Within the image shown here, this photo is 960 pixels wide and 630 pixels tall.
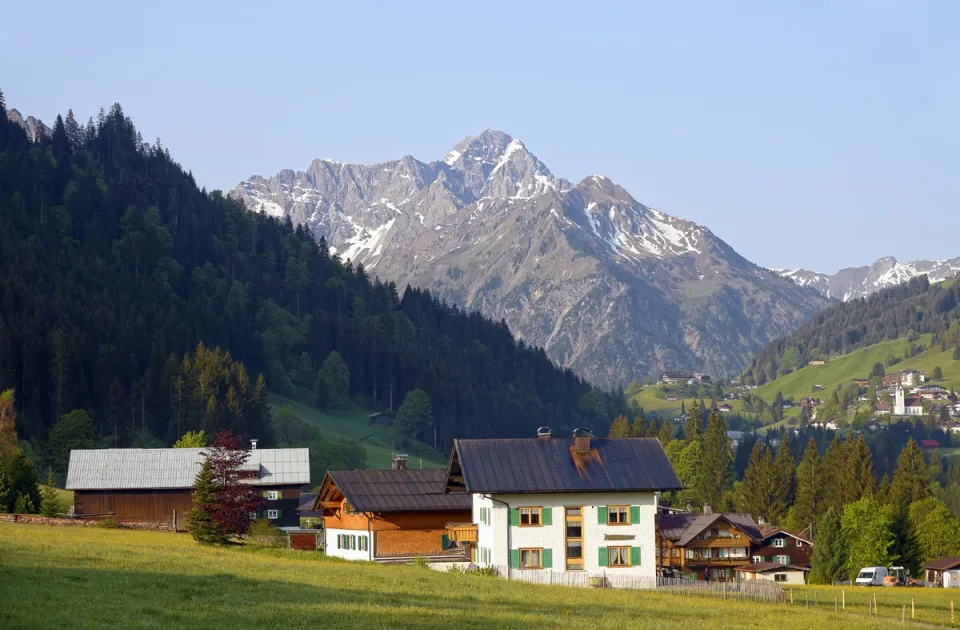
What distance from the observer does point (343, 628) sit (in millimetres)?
42094

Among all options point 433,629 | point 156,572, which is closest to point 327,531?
point 156,572

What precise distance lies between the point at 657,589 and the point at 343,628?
104ft

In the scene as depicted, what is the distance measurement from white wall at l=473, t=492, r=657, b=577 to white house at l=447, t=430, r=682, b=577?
2.3 inches

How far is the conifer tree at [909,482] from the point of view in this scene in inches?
5689

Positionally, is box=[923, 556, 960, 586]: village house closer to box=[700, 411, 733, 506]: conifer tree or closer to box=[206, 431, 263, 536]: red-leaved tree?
box=[700, 411, 733, 506]: conifer tree

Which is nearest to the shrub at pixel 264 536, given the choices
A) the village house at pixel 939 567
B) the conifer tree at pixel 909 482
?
the village house at pixel 939 567

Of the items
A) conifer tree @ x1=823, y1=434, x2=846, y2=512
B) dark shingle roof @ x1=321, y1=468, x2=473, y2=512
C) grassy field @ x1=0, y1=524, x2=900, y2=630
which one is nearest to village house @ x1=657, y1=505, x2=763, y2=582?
dark shingle roof @ x1=321, y1=468, x2=473, y2=512

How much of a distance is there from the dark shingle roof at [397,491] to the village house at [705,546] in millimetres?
34479

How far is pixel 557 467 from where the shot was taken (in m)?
78.8

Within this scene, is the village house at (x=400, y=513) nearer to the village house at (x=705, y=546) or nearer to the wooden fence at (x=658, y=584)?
the wooden fence at (x=658, y=584)

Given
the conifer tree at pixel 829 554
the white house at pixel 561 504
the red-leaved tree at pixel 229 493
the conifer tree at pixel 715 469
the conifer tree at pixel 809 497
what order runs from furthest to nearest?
the conifer tree at pixel 715 469
the conifer tree at pixel 809 497
the conifer tree at pixel 829 554
the red-leaved tree at pixel 229 493
the white house at pixel 561 504

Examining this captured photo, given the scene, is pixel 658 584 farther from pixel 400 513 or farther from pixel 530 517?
pixel 400 513

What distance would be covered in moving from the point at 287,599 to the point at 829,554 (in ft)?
288

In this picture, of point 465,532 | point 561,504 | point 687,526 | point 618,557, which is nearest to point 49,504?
point 465,532
